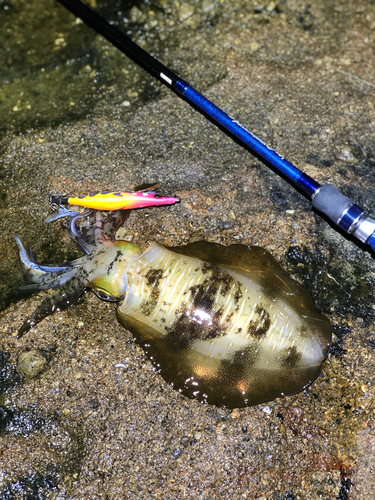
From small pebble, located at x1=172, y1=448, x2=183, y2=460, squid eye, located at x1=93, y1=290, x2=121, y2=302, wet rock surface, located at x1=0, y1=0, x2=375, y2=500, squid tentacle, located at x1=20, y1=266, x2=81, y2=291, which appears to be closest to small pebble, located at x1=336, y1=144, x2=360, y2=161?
wet rock surface, located at x1=0, y1=0, x2=375, y2=500

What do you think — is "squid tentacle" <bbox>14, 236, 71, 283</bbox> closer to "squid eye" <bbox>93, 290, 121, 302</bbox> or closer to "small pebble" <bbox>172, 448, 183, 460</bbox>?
"squid eye" <bbox>93, 290, 121, 302</bbox>

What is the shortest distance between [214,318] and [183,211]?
797mm

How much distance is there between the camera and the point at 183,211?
266 cm

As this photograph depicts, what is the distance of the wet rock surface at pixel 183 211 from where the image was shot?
6.93ft

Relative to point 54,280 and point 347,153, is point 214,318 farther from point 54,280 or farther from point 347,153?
point 347,153

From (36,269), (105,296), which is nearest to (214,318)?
(105,296)

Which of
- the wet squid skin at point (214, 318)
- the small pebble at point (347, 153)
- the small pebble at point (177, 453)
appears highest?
the small pebble at point (347, 153)

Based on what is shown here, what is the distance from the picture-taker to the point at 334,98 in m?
3.11

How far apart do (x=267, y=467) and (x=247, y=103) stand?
8.33ft

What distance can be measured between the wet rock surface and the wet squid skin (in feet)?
0.33

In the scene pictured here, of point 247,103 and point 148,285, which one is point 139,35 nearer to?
point 247,103

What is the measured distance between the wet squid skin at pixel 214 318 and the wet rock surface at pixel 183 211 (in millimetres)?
99

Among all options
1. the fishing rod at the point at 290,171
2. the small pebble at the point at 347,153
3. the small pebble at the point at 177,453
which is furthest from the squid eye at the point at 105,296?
the small pebble at the point at 347,153

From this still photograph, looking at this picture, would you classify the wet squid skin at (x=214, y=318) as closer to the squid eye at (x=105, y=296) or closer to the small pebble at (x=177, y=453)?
the squid eye at (x=105, y=296)
